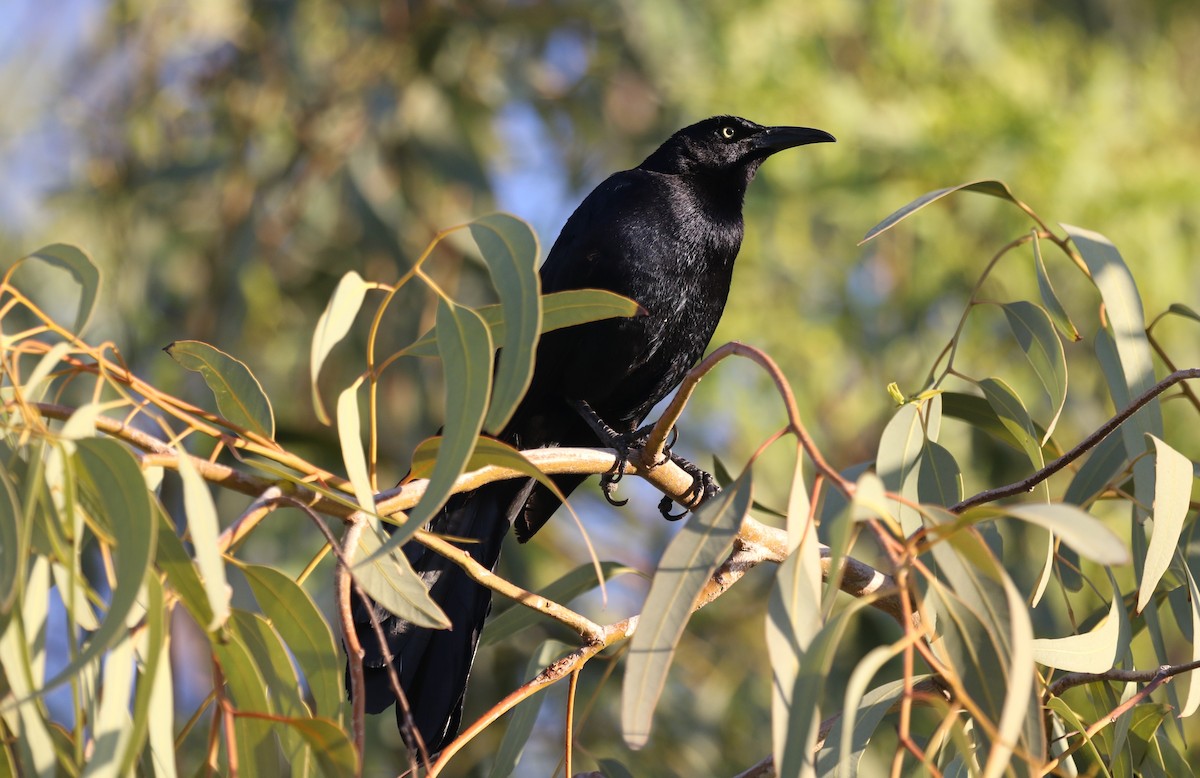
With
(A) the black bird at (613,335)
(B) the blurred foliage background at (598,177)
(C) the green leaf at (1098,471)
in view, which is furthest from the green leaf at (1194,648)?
(B) the blurred foliage background at (598,177)

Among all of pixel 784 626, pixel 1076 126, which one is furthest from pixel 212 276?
pixel 784 626

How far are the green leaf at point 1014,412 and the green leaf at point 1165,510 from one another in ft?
0.92

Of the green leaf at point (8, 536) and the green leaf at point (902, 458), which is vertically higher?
the green leaf at point (902, 458)

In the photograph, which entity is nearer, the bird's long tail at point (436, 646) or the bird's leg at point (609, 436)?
the bird's long tail at point (436, 646)

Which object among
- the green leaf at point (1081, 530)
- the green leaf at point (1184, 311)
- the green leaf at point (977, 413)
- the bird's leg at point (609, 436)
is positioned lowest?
the bird's leg at point (609, 436)

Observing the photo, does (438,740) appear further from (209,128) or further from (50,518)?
(209,128)

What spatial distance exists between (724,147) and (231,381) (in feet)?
7.33

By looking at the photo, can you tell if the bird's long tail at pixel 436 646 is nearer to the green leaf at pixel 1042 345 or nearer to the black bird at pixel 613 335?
the black bird at pixel 613 335

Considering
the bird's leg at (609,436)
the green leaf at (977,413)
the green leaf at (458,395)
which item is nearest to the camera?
the green leaf at (458,395)

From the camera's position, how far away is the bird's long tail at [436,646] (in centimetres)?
232

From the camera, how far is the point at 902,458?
1.77 metres

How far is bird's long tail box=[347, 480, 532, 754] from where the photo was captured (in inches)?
91.2

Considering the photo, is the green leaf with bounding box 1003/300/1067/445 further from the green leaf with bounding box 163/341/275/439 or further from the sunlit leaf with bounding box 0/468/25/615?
the sunlit leaf with bounding box 0/468/25/615

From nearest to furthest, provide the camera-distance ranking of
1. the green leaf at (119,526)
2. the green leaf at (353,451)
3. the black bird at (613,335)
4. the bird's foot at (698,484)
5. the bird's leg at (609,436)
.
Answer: the green leaf at (119,526), the green leaf at (353,451), the bird's foot at (698,484), the bird's leg at (609,436), the black bird at (613,335)
